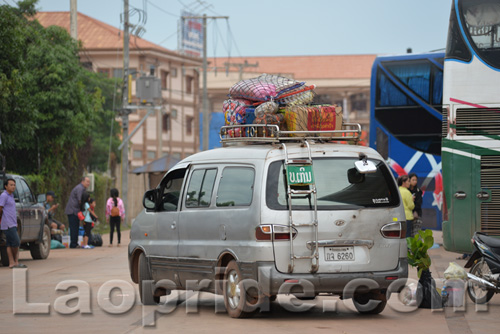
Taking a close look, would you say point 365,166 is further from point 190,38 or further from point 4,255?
point 190,38

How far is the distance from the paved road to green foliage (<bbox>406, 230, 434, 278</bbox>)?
22.3 inches

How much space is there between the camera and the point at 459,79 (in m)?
16.1

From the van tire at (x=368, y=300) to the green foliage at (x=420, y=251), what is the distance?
899mm

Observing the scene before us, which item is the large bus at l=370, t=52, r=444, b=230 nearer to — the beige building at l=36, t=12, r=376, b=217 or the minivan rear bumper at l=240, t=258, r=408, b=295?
the minivan rear bumper at l=240, t=258, r=408, b=295

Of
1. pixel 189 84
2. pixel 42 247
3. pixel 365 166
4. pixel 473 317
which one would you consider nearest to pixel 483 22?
pixel 473 317

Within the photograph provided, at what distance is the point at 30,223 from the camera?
2109cm

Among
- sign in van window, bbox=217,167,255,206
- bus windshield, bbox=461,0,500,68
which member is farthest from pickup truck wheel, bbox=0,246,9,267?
bus windshield, bbox=461,0,500,68

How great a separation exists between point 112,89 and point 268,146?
47849 mm

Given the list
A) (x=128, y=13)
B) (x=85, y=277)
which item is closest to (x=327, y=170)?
(x=85, y=277)

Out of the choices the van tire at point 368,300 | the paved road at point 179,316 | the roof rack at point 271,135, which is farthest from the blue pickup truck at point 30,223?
the van tire at point 368,300

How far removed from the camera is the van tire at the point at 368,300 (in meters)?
11.1

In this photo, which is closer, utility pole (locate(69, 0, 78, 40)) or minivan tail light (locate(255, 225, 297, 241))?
minivan tail light (locate(255, 225, 297, 241))

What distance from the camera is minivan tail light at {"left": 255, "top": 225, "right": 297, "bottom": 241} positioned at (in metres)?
10.2

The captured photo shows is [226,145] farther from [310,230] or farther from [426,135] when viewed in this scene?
[426,135]
